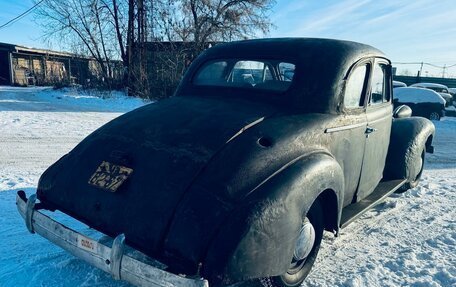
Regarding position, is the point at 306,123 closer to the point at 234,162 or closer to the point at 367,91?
the point at 234,162

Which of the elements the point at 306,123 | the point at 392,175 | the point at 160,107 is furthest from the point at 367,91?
the point at 160,107

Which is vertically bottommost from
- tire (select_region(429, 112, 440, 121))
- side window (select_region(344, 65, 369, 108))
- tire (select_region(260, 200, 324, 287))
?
tire (select_region(429, 112, 440, 121))

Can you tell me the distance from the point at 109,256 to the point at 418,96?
16.3m

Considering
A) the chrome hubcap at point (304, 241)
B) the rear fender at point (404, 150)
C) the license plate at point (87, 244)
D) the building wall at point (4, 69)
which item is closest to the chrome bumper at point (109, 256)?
the license plate at point (87, 244)

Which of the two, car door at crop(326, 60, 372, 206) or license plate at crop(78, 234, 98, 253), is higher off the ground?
car door at crop(326, 60, 372, 206)

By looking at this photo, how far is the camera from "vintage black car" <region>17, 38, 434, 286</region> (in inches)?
81.5

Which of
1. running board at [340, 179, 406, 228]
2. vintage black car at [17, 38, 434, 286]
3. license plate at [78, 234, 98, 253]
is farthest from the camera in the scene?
running board at [340, 179, 406, 228]

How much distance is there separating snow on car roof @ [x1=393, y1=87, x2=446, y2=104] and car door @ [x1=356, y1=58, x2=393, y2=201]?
40.3 ft

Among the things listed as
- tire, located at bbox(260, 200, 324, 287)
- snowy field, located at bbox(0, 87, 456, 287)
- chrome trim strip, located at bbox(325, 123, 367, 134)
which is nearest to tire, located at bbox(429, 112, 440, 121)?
snowy field, located at bbox(0, 87, 456, 287)

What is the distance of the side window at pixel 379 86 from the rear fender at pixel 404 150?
570 mm

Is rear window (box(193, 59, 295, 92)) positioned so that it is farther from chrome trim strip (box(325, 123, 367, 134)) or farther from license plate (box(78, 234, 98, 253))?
license plate (box(78, 234, 98, 253))

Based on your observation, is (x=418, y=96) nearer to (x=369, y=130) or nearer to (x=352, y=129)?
(x=369, y=130)

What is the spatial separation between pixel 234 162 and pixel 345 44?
2.00 meters

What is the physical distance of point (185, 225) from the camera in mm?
2086
